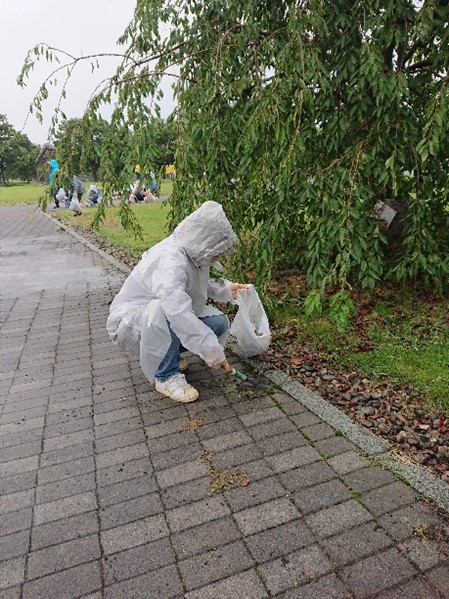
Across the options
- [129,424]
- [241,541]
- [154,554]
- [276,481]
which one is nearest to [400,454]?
[276,481]

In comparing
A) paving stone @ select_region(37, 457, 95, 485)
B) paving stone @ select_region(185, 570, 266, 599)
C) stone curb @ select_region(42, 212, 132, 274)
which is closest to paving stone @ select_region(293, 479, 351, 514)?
paving stone @ select_region(185, 570, 266, 599)

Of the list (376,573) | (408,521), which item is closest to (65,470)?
(376,573)

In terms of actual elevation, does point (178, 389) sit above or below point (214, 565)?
above

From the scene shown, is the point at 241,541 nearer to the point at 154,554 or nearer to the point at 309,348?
the point at 154,554

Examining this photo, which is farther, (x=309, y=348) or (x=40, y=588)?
(x=309, y=348)

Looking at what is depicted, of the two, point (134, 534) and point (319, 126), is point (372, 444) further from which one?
point (319, 126)

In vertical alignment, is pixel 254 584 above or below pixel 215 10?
below

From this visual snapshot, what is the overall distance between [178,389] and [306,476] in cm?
114

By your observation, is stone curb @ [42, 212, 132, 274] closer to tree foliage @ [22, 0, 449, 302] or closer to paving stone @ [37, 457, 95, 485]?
tree foliage @ [22, 0, 449, 302]

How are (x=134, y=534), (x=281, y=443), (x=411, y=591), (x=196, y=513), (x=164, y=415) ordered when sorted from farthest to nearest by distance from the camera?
(x=164, y=415) → (x=281, y=443) → (x=196, y=513) → (x=134, y=534) → (x=411, y=591)

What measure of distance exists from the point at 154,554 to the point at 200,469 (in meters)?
0.58

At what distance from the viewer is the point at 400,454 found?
2.50 m

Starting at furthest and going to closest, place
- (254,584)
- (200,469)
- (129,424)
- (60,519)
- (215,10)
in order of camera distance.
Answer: (215,10) → (129,424) → (200,469) → (60,519) → (254,584)

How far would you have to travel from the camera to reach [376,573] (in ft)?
5.92
